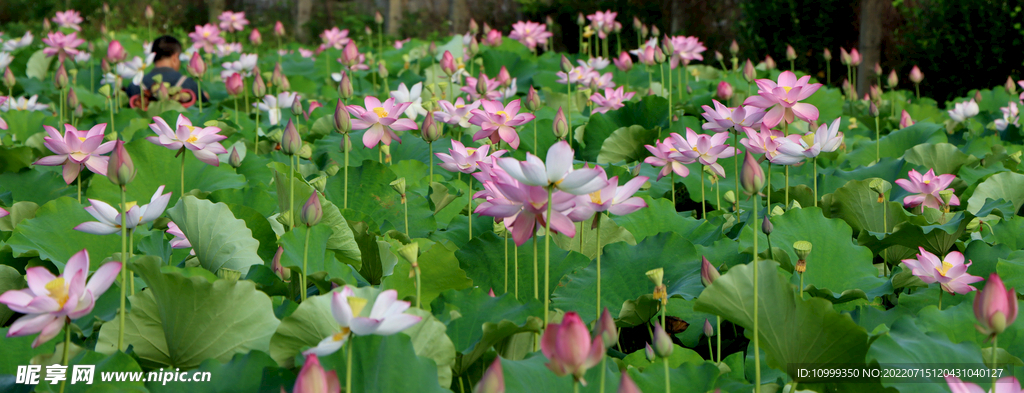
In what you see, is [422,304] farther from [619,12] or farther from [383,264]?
[619,12]

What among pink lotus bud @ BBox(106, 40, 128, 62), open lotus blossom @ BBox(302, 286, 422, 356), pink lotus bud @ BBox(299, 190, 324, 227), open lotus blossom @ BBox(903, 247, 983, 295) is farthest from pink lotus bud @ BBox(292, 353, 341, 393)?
pink lotus bud @ BBox(106, 40, 128, 62)

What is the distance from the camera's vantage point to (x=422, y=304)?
126cm

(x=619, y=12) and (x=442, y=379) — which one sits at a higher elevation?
(x=619, y=12)

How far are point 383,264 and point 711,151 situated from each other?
725 millimetres

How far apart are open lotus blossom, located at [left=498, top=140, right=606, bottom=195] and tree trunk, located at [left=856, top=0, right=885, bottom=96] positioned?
610cm

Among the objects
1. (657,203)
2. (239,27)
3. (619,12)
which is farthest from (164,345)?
(619,12)

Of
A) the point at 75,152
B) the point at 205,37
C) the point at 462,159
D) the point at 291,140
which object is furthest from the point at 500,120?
the point at 205,37

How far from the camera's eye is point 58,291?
828mm

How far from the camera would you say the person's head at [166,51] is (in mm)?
4270

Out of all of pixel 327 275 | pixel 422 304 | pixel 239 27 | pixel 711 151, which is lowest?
pixel 422 304

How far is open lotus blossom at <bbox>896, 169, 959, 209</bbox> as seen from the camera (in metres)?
1.69

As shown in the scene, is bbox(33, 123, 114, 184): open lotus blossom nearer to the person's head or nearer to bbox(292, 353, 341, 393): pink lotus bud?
bbox(292, 353, 341, 393): pink lotus bud

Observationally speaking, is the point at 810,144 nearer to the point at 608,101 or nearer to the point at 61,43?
the point at 608,101

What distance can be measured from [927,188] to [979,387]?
1011 millimetres
